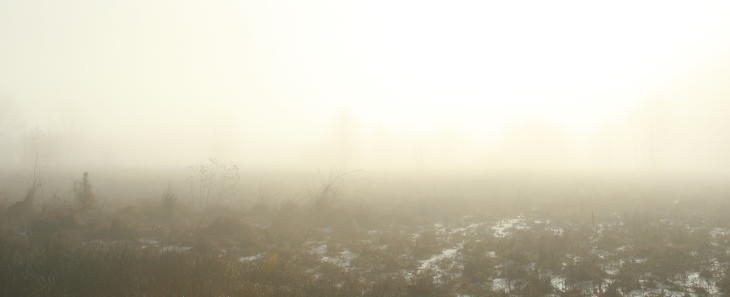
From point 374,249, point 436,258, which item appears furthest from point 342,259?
point 436,258

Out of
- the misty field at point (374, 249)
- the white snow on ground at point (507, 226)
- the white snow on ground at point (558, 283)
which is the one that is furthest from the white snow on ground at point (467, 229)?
the white snow on ground at point (558, 283)

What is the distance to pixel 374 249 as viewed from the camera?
1301 cm

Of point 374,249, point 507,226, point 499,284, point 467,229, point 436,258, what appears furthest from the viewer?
point 507,226

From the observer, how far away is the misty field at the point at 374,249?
8211mm

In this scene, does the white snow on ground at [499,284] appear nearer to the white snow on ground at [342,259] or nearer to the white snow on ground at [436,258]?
the white snow on ground at [436,258]

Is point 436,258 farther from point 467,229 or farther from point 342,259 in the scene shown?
point 467,229

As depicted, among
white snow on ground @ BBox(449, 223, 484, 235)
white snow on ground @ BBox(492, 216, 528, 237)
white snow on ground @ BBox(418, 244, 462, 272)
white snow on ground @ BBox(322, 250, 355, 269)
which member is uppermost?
white snow on ground @ BBox(492, 216, 528, 237)

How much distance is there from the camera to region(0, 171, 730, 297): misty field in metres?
8.21

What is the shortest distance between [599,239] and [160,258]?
15.3m

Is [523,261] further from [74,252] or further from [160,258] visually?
[74,252]

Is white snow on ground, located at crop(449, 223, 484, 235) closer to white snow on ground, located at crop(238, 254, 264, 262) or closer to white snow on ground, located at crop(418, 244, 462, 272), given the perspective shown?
white snow on ground, located at crop(418, 244, 462, 272)

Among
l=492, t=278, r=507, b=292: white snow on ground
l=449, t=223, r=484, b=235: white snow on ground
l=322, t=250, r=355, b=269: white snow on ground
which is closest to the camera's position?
l=492, t=278, r=507, b=292: white snow on ground

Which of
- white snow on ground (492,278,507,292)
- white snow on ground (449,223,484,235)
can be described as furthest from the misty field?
white snow on ground (449,223,484,235)

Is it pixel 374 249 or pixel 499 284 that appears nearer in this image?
pixel 499 284
